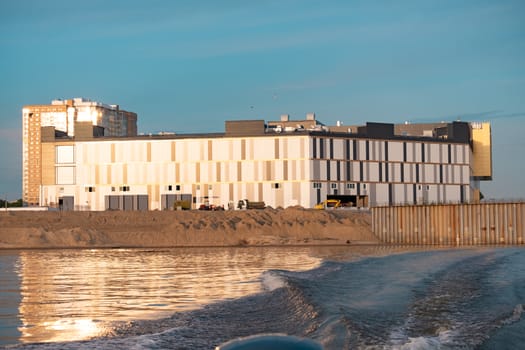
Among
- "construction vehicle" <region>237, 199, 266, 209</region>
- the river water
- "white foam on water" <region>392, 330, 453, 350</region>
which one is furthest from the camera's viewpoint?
"construction vehicle" <region>237, 199, 266, 209</region>

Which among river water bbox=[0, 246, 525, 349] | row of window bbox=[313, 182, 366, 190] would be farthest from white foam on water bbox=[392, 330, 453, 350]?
row of window bbox=[313, 182, 366, 190]

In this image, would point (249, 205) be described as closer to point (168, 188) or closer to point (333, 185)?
point (168, 188)

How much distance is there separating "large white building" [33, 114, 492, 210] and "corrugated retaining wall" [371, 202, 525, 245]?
37777 mm

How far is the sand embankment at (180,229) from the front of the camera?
60.3 m

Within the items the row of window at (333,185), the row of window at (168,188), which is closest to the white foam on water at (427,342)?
the row of window at (333,185)

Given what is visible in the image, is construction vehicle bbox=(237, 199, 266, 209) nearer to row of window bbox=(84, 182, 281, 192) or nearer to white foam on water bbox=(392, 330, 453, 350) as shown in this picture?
row of window bbox=(84, 182, 281, 192)

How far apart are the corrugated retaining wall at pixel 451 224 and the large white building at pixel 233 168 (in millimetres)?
37777

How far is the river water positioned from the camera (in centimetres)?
1317

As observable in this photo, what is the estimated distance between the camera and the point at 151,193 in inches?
4230

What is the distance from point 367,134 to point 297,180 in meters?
15.5

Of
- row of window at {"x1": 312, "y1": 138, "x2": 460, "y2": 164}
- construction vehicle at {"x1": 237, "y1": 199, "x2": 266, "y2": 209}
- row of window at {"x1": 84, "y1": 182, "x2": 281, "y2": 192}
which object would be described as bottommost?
construction vehicle at {"x1": 237, "y1": 199, "x2": 266, "y2": 209}

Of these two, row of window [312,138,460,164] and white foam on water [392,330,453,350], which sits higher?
row of window [312,138,460,164]

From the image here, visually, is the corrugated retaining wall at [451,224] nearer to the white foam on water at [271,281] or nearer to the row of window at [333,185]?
the row of window at [333,185]

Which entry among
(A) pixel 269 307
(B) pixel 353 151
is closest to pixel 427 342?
(A) pixel 269 307
